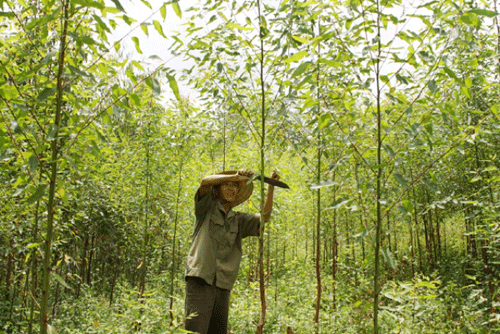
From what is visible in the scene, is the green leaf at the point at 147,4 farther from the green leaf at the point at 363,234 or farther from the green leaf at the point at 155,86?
the green leaf at the point at 363,234

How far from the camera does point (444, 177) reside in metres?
6.45

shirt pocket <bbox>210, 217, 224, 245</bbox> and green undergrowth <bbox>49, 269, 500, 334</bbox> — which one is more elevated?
shirt pocket <bbox>210, 217, 224, 245</bbox>

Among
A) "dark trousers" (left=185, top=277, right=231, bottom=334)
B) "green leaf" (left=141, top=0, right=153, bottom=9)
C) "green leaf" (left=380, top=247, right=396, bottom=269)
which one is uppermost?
"green leaf" (left=141, top=0, right=153, bottom=9)

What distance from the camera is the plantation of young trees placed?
4.74ft

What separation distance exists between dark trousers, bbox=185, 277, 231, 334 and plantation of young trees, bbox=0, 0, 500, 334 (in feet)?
1.39

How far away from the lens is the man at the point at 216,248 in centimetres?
279

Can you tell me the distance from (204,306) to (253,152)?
2237mm

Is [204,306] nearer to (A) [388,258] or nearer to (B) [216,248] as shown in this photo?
(B) [216,248]

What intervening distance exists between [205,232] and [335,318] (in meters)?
2.64

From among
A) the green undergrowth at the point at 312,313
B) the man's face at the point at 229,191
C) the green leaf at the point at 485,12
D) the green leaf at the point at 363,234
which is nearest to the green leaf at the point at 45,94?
the green leaf at the point at 363,234

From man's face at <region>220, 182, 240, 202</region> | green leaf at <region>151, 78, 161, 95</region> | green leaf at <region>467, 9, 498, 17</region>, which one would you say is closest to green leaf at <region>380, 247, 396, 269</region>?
green leaf at <region>467, 9, 498, 17</region>

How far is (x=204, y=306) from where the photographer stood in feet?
9.16

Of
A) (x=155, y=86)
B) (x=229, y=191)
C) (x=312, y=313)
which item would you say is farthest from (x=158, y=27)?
(x=312, y=313)

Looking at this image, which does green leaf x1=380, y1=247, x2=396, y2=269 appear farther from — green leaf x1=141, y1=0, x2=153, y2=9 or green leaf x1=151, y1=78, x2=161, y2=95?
green leaf x1=141, y1=0, x2=153, y2=9
